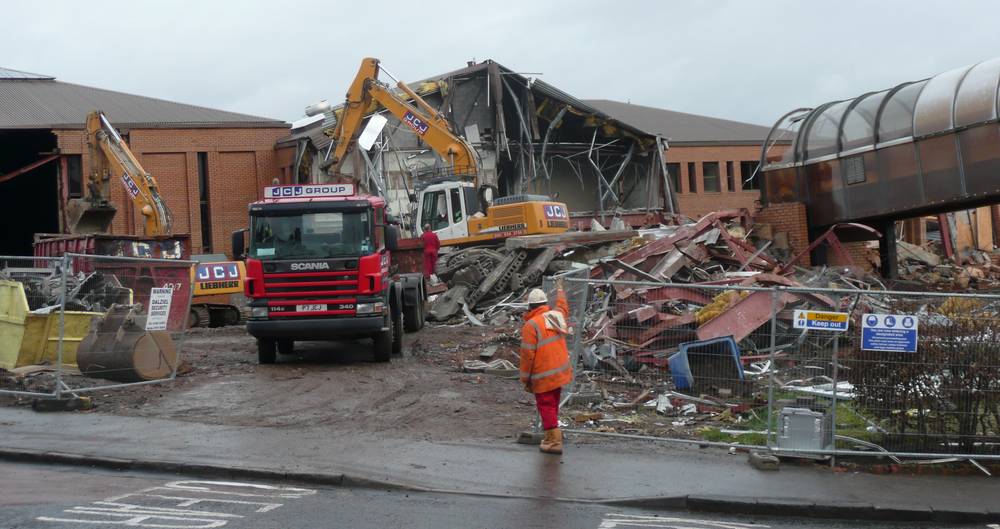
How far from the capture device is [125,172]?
26844 mm

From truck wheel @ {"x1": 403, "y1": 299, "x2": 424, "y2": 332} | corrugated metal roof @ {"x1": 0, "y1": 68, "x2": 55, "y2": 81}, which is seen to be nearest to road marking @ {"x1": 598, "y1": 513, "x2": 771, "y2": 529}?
truck wheel @ {"x1": 403, "y1": 299, "x2": 424, "y2": 332}

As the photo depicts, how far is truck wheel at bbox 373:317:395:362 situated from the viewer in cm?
1736

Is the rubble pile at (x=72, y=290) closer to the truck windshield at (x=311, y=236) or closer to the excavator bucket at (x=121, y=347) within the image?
the excavator bucket at (x=121, y=347)

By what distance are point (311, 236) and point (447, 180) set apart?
11.9 meters

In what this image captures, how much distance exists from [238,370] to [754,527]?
10650 mm

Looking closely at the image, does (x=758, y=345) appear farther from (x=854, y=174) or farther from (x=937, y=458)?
(x=854, y=174)

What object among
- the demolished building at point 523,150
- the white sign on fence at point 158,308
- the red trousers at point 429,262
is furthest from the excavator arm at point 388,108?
the white sign on fence at point 158,308

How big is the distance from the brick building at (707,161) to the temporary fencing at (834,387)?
47821mm

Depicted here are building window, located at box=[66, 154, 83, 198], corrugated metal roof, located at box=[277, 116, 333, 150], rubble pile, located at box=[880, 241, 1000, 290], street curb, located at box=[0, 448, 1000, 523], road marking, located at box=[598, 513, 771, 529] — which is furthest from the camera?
building window, located at box=[66, 154, 83, 198]

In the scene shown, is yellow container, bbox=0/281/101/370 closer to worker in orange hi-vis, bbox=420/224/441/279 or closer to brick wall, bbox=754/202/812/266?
worker in orange hi-vis, bbox=420/224/441/279

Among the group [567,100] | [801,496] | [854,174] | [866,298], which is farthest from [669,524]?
[567,100]

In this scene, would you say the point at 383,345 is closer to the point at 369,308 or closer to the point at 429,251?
the point at 369,308

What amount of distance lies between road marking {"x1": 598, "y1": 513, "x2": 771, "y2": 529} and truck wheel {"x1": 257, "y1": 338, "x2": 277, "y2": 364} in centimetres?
1019

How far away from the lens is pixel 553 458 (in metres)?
10.4
